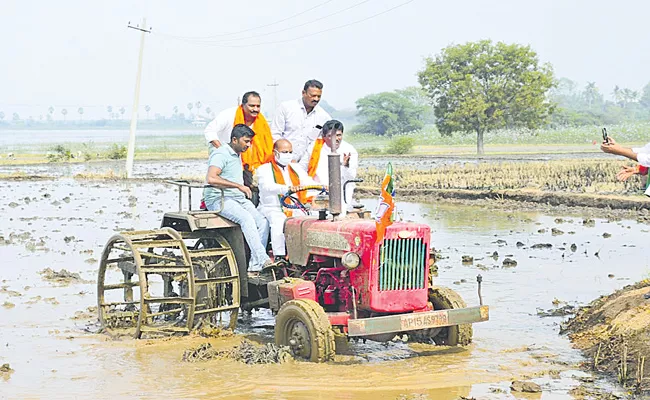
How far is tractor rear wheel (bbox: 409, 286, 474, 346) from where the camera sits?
30.0 feet

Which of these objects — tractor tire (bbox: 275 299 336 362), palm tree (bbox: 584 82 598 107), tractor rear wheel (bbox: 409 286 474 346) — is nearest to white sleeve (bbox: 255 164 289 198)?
tractor tire (bbox: 275 299 336 362)

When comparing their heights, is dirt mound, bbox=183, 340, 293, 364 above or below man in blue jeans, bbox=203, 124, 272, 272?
below

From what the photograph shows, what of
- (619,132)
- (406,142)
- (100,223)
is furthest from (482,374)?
(619,132)

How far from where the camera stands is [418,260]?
872cm

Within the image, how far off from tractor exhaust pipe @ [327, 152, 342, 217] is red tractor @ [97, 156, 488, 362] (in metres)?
0.01

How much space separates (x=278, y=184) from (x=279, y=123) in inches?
47.9

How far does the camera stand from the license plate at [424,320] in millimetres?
8312

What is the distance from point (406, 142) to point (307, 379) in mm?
52880

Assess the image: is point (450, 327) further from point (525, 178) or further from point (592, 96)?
point (592, 96)

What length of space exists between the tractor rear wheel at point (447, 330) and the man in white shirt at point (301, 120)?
2.31 meters

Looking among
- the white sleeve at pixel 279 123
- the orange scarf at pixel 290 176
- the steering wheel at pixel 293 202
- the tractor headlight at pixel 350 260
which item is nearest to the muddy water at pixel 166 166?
the white sleeve at pixel 279 123

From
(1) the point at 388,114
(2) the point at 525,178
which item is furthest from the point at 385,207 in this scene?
(1) the point at 388,114

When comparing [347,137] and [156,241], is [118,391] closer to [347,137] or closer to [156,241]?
[156,241]

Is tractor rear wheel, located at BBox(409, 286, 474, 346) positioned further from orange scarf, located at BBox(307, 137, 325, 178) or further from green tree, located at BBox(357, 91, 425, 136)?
green tree, located at BBox(357, 91, 425, 136)
